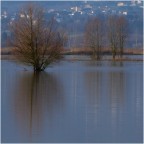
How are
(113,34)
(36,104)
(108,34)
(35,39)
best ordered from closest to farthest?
(36,104) < (35,39) < (113,34) < (108,34)

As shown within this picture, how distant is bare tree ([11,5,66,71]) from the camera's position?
136 ft

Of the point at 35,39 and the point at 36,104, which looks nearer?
the point at 36,104

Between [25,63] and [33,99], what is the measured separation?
2161 centimetres

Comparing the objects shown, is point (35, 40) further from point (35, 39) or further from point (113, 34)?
point (113, 34)

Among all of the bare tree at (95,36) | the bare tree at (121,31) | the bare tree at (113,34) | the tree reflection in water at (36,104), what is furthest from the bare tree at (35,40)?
the bare tree at (121,31)

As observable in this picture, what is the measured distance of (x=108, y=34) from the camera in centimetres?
7781

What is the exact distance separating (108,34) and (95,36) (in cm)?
188

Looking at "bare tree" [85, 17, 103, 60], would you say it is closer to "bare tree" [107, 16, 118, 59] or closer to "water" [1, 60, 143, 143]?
"bare tree" [107, 16, 118, 59]

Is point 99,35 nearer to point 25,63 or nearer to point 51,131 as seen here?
point 25,63

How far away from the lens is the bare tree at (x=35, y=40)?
41.4m

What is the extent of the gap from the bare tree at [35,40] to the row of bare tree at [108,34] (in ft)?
Result: 104

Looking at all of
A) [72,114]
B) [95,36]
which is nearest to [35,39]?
[72,114]

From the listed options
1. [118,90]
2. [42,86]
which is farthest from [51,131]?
[42,86]

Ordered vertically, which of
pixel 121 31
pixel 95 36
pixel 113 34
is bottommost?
pixel 95 36
